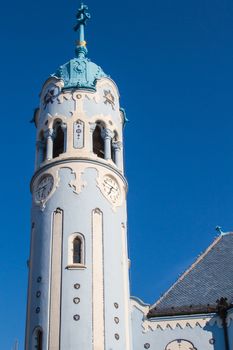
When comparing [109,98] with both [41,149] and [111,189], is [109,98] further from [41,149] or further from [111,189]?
[111,189]

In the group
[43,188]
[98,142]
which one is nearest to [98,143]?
[98,142]

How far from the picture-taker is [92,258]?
23.7 metres

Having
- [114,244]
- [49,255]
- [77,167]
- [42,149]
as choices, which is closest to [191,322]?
[114,244]

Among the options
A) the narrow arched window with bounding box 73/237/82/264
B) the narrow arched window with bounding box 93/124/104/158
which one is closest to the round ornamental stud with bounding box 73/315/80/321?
the narrow arched window with bounding box 73/237/82/264

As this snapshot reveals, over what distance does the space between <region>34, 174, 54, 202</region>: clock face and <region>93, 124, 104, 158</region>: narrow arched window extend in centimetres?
339

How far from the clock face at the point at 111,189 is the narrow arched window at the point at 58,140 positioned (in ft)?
8.84

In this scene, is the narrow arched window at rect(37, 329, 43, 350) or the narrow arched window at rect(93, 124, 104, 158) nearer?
the narrow arched window at rect(37, 329, 43, 350)

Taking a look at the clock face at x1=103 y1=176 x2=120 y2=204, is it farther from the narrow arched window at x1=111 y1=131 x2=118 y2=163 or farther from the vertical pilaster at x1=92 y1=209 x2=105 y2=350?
the narrow arched window at x1=111 y1=131 x2=118 y2=163

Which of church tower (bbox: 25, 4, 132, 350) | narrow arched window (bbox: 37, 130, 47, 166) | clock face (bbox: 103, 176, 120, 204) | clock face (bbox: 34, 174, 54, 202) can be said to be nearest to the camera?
church tower (bbox: 25, 4, 132, 350)

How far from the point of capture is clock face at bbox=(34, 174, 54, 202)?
25.8m

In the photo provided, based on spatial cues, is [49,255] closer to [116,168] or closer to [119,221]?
[119,221]

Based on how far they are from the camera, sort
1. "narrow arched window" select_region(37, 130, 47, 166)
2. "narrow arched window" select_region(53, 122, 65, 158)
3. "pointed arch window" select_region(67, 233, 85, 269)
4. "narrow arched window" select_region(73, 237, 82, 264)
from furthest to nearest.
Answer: "narrow arched window" select_region(53, 122, 65, 158) → "narrow arched window" select_region(37, 130, 47, 166) → "narrow arched window" select_region(73, 237, 82, 264) → "pointed arch window" select_region(67, 233, 85, 269)

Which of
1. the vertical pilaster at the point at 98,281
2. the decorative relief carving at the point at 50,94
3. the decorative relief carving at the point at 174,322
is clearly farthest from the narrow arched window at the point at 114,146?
the decorative relief carving at the point at 174,322

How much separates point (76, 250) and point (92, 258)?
2.61 feet
